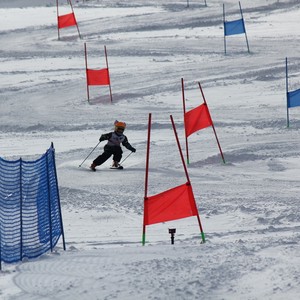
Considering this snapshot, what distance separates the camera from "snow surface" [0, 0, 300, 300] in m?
8.29

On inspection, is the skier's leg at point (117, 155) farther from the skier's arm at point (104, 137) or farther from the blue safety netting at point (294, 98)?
the blue safety netting at point (294, 98)

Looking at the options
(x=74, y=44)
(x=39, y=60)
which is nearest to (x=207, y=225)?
(x=39, y=60)

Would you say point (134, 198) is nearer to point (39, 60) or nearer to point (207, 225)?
point (207, 225)

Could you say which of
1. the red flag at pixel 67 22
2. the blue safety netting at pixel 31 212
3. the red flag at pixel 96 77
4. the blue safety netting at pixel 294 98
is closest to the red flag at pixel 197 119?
the blue safety netting at pixel 294 98

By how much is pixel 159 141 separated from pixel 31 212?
7640 mm

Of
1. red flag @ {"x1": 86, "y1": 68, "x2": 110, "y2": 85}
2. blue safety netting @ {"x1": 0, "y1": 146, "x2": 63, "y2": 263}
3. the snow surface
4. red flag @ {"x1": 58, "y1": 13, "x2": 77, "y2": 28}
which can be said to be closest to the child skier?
the snow surface

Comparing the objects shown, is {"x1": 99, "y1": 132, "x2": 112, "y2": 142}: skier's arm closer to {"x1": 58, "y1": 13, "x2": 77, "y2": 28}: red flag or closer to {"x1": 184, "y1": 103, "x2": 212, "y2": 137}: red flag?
{"x1": 184, "y1": 103, "x2": 212, "y2": 137}: red flag

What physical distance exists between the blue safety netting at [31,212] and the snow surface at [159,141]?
256 mm

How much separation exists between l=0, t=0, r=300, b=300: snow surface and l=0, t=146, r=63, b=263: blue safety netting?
26cm

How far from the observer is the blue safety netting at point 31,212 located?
32.8 feet

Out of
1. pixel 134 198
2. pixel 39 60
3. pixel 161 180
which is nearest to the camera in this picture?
pixel 134 198

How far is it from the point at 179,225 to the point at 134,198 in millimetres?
1814

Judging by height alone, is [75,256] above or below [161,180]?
above

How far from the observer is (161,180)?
15.1 metres
